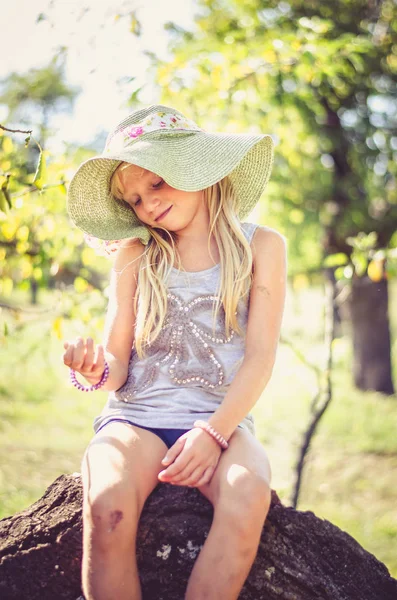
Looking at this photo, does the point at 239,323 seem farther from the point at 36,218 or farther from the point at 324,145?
the point at 324,145

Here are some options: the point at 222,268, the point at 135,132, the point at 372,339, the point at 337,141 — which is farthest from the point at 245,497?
the point at 372,339

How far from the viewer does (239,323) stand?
2318 mm

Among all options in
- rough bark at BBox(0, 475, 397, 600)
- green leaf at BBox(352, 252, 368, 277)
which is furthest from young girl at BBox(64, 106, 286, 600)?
green leaf at BBox(352, 252, 368, 277)

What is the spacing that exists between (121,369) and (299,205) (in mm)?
5160

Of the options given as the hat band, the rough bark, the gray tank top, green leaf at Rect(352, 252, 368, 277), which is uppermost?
the hat band

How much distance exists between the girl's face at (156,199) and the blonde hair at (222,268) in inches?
2.5

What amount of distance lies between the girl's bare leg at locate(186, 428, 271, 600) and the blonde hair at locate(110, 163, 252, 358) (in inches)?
23.1

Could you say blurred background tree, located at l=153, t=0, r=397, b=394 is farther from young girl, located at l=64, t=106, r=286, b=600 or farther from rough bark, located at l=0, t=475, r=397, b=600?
rough bark, located at l=0, t=475, r=397, b=600

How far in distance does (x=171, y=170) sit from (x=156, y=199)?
0.14m

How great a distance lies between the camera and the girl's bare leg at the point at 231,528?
170cm

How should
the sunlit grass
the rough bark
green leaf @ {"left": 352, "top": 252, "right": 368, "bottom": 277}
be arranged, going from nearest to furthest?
1. the rough bark
2. green leaf @ {"left": 352, "top": 252, "right": 368, "bottom": 277}
3. the sunlit grass

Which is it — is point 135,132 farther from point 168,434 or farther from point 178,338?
point 168,434

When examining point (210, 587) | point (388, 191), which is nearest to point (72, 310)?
point (210, 587)

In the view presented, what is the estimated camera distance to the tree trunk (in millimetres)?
7797
